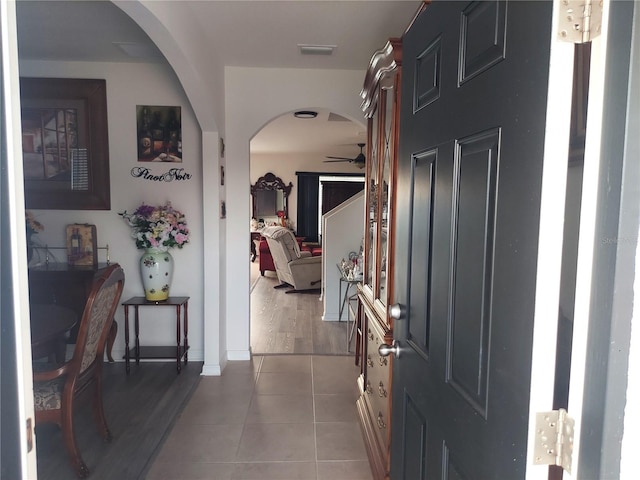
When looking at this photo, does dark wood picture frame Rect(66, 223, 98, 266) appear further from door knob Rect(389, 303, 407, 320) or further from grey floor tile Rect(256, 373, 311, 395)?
door knob Rect(389, 303, 407, 320)

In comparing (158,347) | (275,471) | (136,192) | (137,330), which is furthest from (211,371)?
(136,192)

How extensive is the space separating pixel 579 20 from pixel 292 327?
13.8ft

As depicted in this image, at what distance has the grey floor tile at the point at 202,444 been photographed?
86.5 inches

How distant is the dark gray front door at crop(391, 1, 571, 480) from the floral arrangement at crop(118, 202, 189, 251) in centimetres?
240

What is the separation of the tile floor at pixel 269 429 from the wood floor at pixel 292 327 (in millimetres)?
447

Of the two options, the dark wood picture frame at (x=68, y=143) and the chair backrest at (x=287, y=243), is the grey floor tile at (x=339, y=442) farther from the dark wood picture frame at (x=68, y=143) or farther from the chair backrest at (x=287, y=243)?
the chair backrest at (x=287, y=243)

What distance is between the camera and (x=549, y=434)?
0.69 metres

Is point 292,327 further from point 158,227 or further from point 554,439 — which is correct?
point 554,439

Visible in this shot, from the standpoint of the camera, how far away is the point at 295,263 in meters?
6.21

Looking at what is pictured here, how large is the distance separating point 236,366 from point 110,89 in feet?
8.43

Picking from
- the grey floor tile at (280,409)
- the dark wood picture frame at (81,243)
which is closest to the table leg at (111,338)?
the dark wood picture frame at (81,243)

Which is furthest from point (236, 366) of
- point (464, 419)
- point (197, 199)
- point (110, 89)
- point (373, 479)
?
point (464, 419)

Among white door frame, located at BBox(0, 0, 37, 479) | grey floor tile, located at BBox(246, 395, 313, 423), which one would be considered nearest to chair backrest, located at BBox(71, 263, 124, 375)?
grey floor tile, located at BBox(246, 395, 313, 423)

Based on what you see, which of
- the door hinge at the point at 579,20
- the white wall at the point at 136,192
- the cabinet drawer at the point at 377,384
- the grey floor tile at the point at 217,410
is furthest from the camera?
the white wall at the point at 136,192
